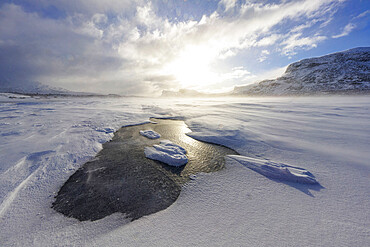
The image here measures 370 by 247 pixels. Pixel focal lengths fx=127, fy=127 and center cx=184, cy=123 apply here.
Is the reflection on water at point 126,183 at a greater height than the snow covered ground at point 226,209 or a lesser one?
lesser

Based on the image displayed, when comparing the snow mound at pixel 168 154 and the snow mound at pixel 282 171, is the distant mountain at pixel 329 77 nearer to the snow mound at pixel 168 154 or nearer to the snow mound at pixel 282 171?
the snow mound at pixel 282 171

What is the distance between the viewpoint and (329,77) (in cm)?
5538

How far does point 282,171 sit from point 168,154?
234 centimetres

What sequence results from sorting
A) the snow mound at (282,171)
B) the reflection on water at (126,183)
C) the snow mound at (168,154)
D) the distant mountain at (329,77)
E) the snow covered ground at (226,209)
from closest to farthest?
the snow covered ground at (226,209) < the reflection on water at (126,183) < the snow mound at (282,171) < the snow mound at (168,154) < the distant mountain at (329,77)

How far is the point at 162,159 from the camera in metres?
3.11

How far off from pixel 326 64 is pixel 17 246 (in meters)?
102

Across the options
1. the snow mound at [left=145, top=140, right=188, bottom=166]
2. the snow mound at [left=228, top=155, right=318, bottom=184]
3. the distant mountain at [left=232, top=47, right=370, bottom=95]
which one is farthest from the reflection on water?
the distant mountain at [left=232, top=47, right=370, bottom=95]

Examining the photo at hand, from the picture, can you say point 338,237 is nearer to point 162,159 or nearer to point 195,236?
point 195,236

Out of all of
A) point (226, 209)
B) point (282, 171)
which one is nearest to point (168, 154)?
point (226, 209)

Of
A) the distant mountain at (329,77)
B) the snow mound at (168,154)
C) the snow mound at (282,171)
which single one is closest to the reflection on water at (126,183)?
the snow mound at (168,154)

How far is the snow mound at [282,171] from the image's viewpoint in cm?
202

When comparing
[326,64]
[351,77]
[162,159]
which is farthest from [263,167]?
Result: [326,64]

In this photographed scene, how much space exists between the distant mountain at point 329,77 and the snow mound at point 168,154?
6522 cm

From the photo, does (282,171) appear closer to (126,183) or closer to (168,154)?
(168,154)
